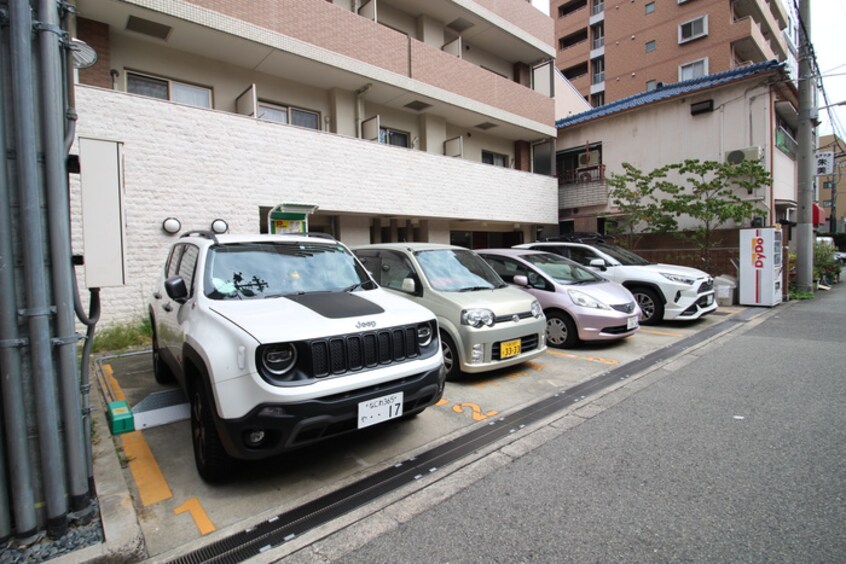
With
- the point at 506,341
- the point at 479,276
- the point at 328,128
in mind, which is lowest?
the point at 506,341

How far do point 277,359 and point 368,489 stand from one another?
1.06 metres

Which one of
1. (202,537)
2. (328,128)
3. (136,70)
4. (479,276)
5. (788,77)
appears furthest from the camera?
(788,77)

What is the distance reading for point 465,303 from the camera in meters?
5.05

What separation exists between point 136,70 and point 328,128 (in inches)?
149

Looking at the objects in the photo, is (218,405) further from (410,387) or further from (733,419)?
(733,419)

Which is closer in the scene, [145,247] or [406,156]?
[145,247]

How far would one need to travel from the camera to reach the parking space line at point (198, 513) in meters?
2.56

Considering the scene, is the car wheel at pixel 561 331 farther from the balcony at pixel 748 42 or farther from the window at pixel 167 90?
the balcony at pixel 748 42

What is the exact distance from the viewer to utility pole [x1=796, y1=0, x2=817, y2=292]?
12.2 metres

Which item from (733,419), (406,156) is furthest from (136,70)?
(733,419)

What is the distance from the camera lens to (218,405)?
8.86 feet

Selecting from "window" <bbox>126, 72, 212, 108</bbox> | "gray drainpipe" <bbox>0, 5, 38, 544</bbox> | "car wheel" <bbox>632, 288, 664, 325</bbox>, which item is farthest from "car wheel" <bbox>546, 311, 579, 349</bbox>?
"window" <bbox>126, 72, 212, 108</bbox>

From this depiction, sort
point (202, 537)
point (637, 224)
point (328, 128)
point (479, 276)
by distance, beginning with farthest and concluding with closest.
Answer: point (637, 224)
point (328, 128)
point (479, 276)
point (202, 537)

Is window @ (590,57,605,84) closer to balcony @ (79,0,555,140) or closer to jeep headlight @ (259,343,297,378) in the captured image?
balcony @ (79,0,555,140)
